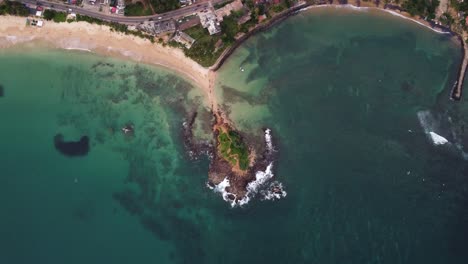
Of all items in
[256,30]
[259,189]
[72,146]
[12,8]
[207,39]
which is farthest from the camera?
[256,30]

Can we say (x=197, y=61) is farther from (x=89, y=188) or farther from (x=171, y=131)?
(x=89, y=188)

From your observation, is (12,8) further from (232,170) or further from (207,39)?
(232,170)

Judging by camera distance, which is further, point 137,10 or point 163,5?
point 137,10

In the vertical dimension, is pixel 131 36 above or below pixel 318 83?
above

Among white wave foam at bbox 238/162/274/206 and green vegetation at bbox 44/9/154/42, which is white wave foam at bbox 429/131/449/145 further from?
green vegetation at bbox 44/9/154/42

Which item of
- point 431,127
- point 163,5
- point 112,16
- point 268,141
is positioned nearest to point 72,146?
point 112,16

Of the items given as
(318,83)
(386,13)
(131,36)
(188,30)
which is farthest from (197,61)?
(386,13)

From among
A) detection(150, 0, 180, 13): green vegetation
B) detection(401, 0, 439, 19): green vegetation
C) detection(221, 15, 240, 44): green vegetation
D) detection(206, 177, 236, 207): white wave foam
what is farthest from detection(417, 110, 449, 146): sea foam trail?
detection(150, 0, 180, 13): green vegetation
